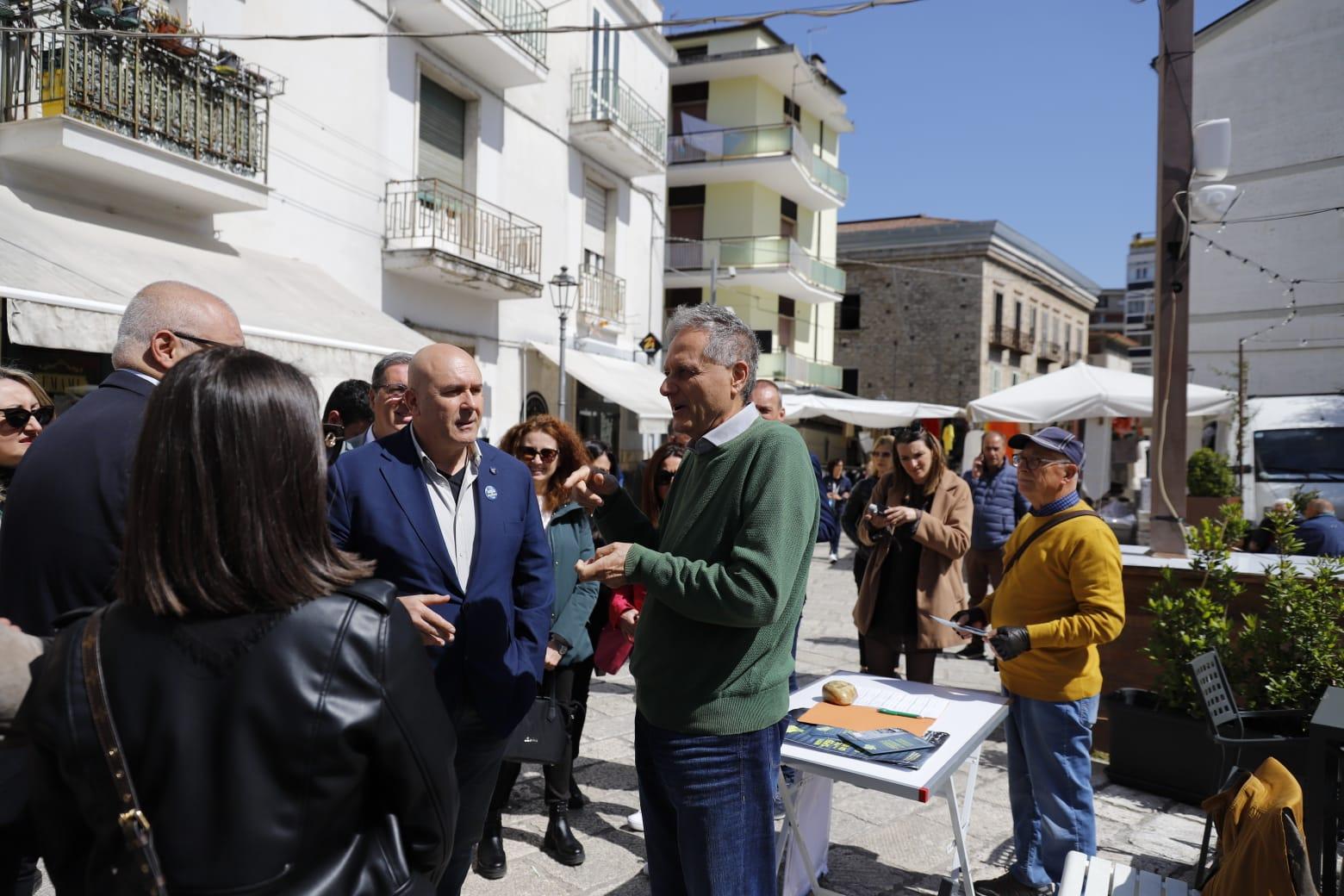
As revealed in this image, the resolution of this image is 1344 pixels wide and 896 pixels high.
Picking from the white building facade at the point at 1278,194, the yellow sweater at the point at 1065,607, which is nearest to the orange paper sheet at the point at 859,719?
the yellow sweater at the point at 1065,607

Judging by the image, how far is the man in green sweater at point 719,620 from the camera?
2094 millimetres

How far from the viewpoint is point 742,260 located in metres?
25.3

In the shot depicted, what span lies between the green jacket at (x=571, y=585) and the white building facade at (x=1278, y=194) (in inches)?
730

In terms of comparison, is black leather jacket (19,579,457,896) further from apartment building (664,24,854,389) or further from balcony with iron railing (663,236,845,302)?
balcony with iron railing (663,236,845,302)

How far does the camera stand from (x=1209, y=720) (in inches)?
136

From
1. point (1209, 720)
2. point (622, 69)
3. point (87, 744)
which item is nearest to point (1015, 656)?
point (1209, 720)

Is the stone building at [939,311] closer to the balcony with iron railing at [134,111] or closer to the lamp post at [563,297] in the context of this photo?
the lamp post at [563,297]

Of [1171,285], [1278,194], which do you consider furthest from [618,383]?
[1278,194]

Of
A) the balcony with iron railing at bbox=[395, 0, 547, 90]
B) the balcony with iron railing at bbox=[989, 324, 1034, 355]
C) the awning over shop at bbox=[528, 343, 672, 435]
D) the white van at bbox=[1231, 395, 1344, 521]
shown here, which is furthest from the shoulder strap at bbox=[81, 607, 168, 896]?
the balcony with iron railing at bbox=[989, 324, 1034, 355]

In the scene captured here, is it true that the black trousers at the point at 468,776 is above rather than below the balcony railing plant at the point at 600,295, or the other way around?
below

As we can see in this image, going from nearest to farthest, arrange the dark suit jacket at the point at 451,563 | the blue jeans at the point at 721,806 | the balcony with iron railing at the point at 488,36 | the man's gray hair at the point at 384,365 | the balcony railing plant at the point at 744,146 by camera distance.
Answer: the blue jeans at the point at 721,806
the dark suit jacket at the point at 451,563
the man's gray hair at the point at 384,365
the balcony with iron railing at the point at 488,36
the balcony railing plant at the point at 744,146

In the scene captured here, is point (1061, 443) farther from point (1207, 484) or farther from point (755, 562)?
point (1207, 484)

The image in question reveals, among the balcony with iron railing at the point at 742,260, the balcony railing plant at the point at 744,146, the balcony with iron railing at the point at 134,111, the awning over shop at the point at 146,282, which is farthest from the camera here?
the balcony with iron railing at the point at 742,260

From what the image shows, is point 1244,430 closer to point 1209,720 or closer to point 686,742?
point 1209,720
